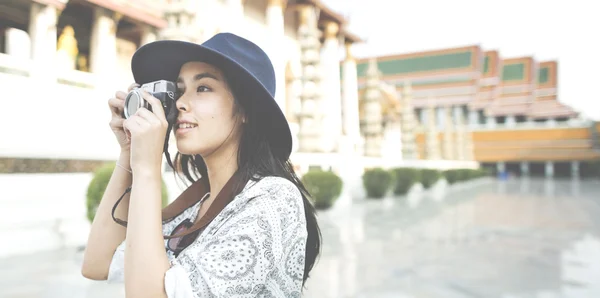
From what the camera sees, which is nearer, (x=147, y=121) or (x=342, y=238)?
(x=147, y=121)

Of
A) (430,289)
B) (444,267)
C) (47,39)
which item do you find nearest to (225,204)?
(430,289)

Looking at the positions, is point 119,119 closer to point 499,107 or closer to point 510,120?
point 510,120

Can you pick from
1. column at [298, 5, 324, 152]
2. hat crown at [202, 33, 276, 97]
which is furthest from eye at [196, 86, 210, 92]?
column at [298, 5, 324, 152]

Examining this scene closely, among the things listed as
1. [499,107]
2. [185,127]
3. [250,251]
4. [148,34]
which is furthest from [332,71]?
[499,107]

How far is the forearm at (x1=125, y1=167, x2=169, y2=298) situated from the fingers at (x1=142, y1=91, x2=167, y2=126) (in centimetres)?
13

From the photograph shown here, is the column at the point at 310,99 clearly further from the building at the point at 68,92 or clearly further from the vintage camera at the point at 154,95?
the vintage camera at the point at 154,95

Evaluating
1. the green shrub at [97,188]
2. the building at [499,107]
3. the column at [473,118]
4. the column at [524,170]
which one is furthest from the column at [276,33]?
the column at [524,170]

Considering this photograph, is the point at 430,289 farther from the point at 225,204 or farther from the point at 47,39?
the point at 47,39

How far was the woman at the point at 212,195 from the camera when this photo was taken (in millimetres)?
959

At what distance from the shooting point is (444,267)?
4.44 meters

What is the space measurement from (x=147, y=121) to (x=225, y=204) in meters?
0.29

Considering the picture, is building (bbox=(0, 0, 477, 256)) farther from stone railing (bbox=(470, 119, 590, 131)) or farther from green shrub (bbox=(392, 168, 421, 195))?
stone railing (bbox=(470, 119, 590, 131))

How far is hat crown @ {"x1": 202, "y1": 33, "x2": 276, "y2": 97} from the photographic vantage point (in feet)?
3.78

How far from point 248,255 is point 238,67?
468 millimetres
